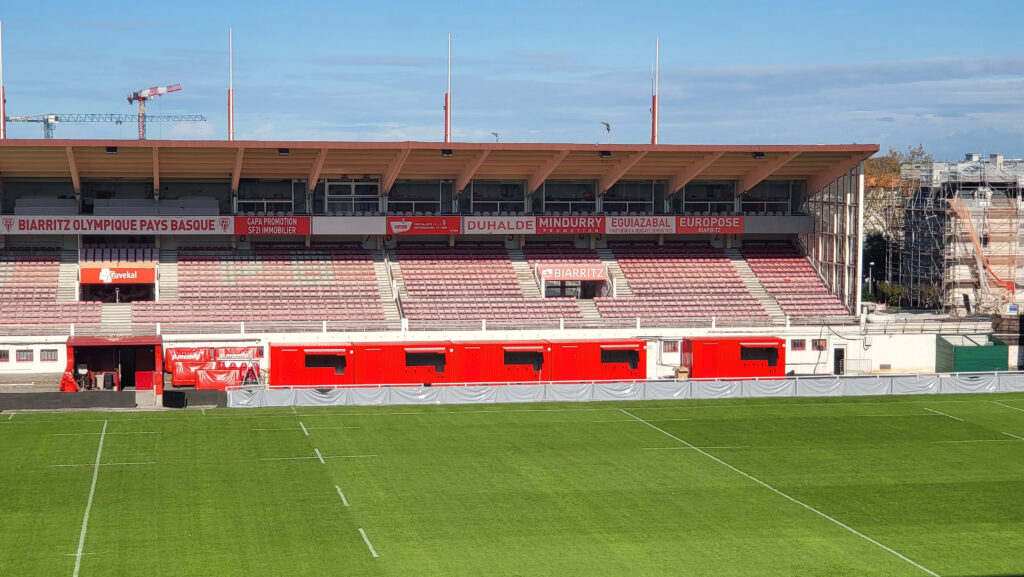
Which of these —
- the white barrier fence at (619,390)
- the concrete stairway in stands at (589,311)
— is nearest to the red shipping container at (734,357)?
the white barrier fence at (619,390)

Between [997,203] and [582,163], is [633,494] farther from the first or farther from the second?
[997,203]

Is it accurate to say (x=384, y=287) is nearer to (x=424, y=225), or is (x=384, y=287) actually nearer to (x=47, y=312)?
(x=424, y=225)

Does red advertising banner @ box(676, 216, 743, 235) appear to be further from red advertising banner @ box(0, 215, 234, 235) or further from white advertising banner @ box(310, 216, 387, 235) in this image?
red advertising banner @ box(0, 215, 234, 235)

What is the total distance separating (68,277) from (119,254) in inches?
117

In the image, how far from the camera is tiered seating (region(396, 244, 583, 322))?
62375mm

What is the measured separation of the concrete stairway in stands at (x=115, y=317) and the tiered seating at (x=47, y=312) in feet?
0.96

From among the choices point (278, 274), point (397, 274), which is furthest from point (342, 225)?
point (278, 274)

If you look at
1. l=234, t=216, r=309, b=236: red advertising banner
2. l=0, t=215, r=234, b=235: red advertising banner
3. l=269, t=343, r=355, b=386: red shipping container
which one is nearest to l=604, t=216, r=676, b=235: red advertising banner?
l=234, t=216, r=309, b=236: red advertising banner

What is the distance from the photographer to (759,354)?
195ft

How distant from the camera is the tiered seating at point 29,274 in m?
59.7

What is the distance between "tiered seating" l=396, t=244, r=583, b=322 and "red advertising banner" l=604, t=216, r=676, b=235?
20.2 ft

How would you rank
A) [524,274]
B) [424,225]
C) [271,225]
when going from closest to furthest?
[271,225]
[424,225]
[524,274]

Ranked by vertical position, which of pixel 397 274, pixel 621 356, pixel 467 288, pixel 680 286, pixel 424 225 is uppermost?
pixel 424 225

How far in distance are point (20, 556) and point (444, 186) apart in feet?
143
